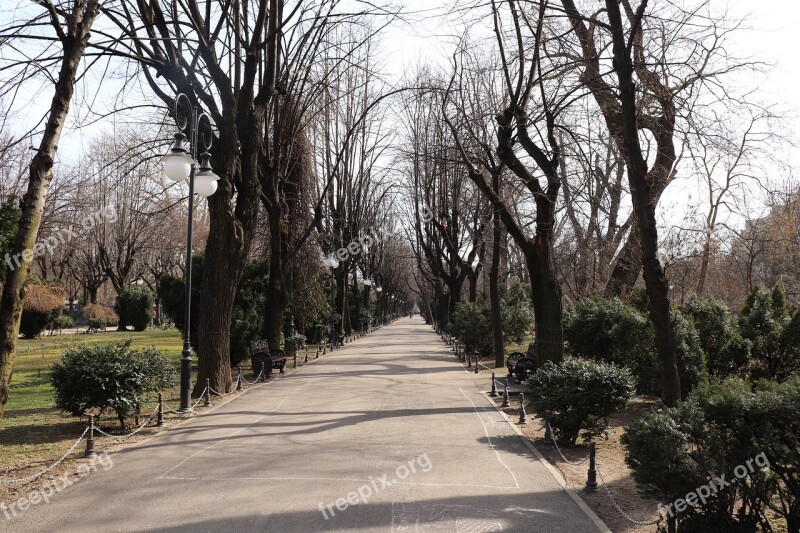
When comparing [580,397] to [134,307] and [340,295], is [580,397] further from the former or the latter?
[134,307]

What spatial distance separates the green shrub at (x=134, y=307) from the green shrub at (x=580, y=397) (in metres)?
47.4

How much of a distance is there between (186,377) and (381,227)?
45.5m

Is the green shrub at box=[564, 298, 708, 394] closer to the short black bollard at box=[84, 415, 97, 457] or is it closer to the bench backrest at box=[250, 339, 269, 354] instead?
the short black bollard at box=[84, 415, 97, 457]

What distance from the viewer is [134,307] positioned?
50094 mm

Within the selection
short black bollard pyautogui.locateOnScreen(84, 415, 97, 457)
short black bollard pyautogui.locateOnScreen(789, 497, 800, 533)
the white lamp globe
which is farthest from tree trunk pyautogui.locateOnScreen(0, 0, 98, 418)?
short black bollard pyautogui.locateOnScreen(789, 497, 800, 533)

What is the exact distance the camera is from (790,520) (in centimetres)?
447

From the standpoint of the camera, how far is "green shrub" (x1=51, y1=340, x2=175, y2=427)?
9.53 meters

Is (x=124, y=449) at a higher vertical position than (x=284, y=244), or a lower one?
lower

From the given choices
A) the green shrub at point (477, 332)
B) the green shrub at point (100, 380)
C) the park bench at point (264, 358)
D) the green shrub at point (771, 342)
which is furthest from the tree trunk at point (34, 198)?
the green shrub at point (477, 332)

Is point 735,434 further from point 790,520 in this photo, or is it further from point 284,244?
point 284,244

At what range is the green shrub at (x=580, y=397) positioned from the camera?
878cm

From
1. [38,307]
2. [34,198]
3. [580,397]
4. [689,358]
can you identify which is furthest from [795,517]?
[38,307]

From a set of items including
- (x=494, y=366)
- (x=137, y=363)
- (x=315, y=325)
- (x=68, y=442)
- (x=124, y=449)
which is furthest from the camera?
(x=315, y=325)

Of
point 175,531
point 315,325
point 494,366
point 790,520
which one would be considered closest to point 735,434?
point 790,520
